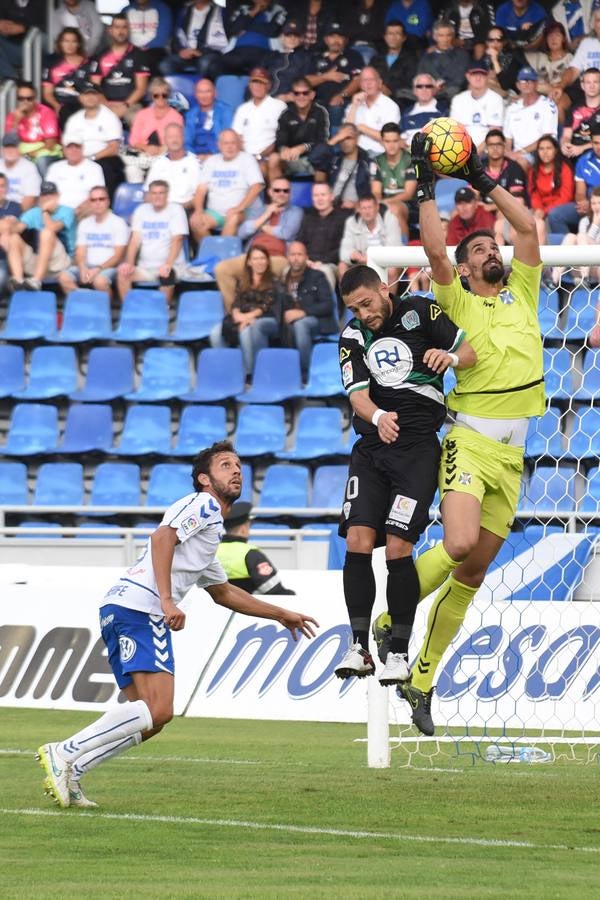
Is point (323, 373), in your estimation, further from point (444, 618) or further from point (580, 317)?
point (444, 618)

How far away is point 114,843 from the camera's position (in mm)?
7109

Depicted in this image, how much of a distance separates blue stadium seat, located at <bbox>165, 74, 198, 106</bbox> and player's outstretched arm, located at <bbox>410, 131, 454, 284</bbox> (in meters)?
14.6

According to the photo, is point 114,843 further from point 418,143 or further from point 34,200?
point 34,200

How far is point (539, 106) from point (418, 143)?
1182cm

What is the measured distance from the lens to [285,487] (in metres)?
18.5

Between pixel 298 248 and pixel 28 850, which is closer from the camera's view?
pixel 28 850

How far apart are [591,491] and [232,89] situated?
34.9 ft

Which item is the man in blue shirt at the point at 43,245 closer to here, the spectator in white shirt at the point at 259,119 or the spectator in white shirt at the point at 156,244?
the spectator in white shirt at the point at 156,244

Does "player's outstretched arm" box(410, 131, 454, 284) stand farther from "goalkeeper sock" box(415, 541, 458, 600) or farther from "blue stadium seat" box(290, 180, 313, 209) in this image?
"blue stadium seat" box(290, 180, 313, 209)

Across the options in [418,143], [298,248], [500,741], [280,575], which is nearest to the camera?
[418,143]

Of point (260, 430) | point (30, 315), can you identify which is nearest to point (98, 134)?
point (30, 315)

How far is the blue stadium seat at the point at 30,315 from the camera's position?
816 inches

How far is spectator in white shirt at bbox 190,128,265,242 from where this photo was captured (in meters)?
20.9

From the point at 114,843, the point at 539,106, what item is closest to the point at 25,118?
the point at 539,106
